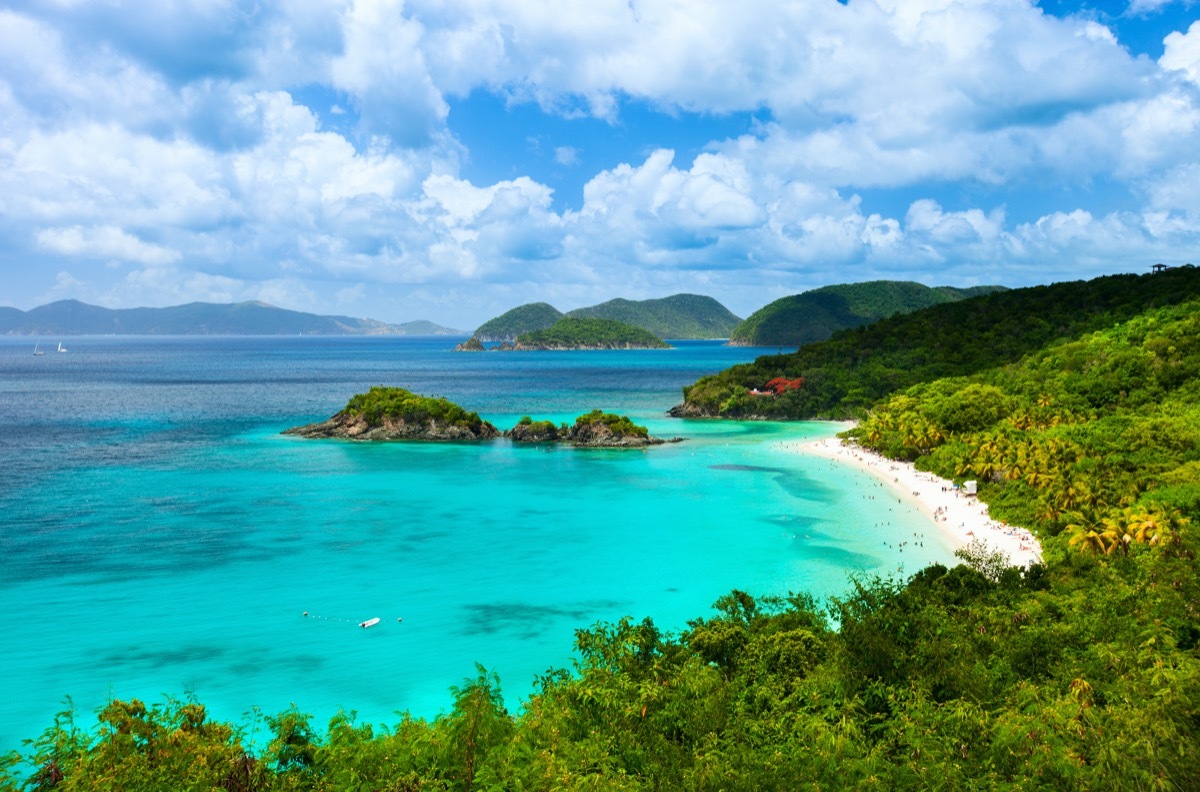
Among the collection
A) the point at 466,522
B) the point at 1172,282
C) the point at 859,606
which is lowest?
the point at 466,522

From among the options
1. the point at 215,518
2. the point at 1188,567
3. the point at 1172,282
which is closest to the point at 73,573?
the point at 215,518

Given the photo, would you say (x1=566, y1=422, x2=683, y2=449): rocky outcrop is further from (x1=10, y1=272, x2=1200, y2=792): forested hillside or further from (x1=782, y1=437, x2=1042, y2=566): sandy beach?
(x1=10, y1=272, x2=1200, y2=792): forested hillside

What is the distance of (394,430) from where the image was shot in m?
80.1

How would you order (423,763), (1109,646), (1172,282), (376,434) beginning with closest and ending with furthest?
(423,763) → (1109,646) → (376,434) → (1172,282)

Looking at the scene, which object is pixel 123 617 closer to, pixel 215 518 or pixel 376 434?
pixel 215 518

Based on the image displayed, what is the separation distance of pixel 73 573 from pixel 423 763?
Answer: 30117 mm

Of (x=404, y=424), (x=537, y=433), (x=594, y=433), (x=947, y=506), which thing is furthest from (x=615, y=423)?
(x=947, y=506)

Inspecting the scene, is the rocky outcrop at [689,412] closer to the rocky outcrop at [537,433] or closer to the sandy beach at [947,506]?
the rocky outcrop at [537,433]

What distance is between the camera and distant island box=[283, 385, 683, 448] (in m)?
78.8

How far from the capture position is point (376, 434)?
260ft

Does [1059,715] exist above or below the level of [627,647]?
above

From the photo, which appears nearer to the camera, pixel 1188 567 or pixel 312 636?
pixel 1188 567

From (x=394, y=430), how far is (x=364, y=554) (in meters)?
41.7

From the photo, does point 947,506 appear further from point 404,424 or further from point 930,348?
point 930,348
